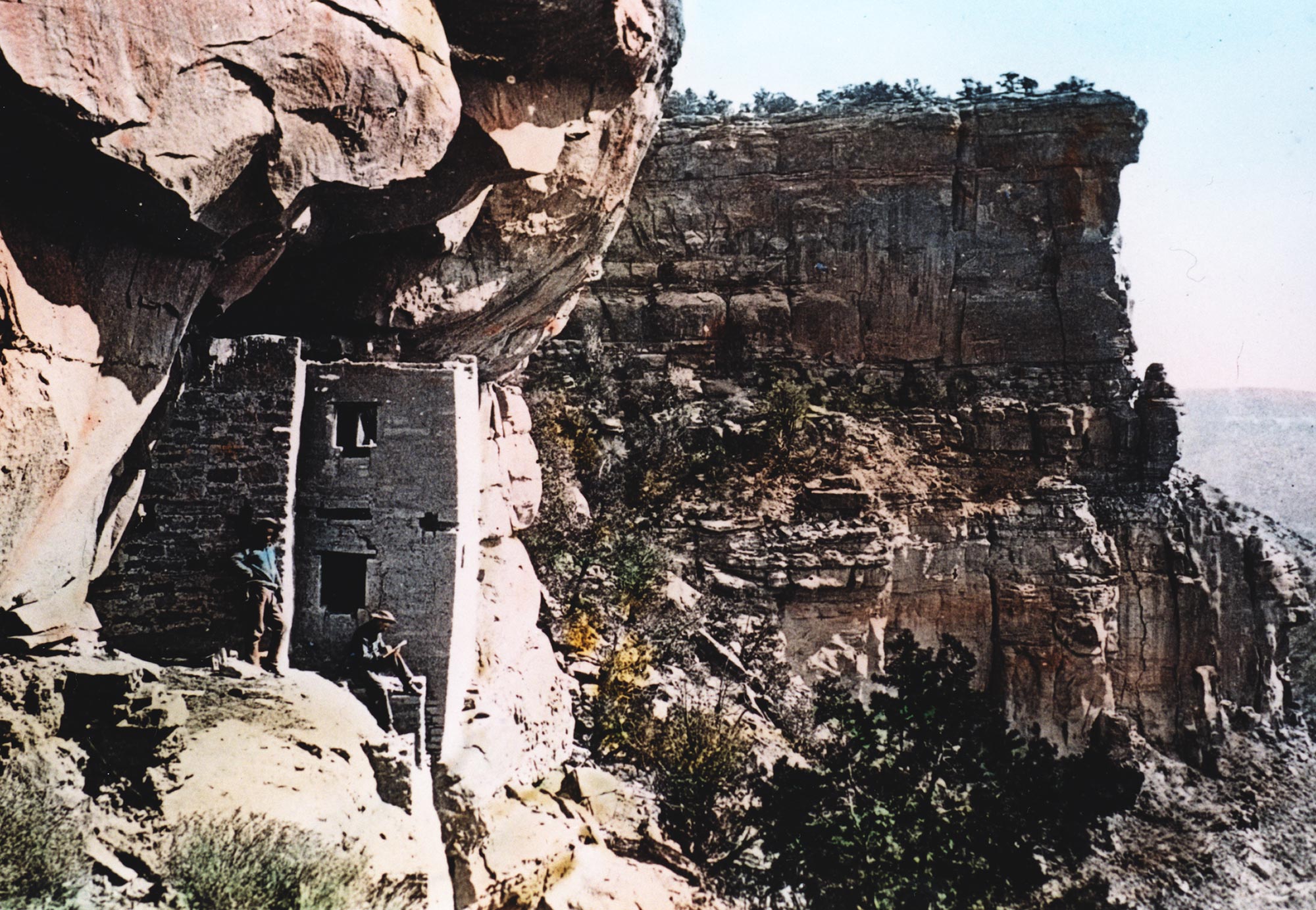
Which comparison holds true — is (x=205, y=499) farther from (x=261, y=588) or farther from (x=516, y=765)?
(x=516, y=765)

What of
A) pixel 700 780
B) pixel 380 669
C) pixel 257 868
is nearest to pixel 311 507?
pixel 380 669

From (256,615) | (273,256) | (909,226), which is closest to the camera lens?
(256,615)

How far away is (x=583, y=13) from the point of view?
789cm

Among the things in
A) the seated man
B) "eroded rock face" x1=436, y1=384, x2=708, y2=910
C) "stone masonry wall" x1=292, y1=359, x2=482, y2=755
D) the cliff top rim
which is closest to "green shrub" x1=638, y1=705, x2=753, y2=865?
"eroded rock face" x1=436, y1=384, x2=708, y2=910

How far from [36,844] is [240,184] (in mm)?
3683

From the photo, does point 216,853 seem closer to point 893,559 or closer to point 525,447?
point 525,447

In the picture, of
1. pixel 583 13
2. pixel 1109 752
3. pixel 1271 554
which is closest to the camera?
pixel 583 13

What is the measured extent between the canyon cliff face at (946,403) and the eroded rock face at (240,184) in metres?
7.86

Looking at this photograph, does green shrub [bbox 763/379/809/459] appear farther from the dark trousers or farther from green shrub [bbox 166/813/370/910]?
green shrub [bbox 166/813/370/910]

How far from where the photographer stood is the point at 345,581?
8164 mm

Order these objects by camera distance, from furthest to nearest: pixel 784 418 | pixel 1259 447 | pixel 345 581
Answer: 1. pixel 1259 447
2. pixel 784 418
3. pixel 345 581

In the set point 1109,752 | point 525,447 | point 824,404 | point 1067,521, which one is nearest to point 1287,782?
point 1109,752

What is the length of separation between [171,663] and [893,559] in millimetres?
11506

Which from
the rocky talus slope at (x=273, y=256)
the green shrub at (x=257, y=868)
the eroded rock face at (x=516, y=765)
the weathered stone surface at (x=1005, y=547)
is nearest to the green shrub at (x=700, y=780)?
the eroded rock face at (x=516, y=765)
